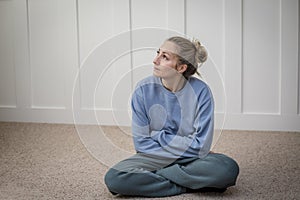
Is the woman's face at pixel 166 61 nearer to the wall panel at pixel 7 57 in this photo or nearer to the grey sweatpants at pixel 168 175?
the grey sweatpants at pixel 168 175

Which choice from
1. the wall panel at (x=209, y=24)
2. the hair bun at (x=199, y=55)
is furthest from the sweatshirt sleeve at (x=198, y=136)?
the wall panel at (x=209, y=24)

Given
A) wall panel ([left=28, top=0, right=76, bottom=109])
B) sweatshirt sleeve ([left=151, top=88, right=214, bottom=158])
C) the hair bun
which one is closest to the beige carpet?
sweatshirt sleeve ([left=151, top=88, right=214, bottom=158])

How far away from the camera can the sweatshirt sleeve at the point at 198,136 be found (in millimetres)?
1715

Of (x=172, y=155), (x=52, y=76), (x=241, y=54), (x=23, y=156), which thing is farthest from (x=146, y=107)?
(x=52, y=76)

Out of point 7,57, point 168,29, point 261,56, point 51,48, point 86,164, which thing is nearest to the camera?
point 86,164

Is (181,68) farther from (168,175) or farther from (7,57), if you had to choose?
(7,57)

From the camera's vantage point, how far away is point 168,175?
1.76 meters

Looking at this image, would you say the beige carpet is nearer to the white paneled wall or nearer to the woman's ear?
the white paneled wall

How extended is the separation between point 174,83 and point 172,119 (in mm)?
120

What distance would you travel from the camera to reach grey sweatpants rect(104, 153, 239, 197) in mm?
1724

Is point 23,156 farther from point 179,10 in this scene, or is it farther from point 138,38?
point 179,10

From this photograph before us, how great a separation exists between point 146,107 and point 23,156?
2.88 feet

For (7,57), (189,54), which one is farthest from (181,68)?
(7,57)

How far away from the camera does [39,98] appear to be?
129 inches
